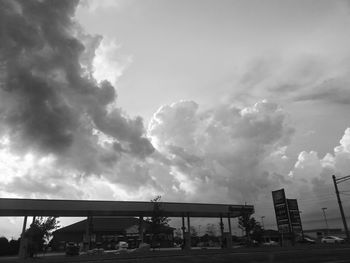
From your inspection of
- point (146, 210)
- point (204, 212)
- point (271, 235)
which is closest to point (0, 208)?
point (146, 210)

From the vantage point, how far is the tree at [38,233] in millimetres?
39594

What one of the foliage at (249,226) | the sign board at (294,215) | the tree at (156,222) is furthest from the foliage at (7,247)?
the sign board at (294,215)

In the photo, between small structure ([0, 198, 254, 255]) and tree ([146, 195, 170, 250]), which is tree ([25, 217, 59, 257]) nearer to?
small structure ([0, 198, 254, 255])

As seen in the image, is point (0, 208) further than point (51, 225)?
No

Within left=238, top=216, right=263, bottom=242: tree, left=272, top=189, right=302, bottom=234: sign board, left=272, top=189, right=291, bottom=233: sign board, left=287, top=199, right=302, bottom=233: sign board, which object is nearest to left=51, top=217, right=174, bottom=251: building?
left=238, top=216, right=263, bottom=242: tree

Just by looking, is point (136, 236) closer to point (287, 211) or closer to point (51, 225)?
point (51, 225)

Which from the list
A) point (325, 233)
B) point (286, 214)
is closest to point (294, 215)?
point (286, 214)

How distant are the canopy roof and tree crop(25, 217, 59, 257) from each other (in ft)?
4.56

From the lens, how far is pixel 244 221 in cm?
5769

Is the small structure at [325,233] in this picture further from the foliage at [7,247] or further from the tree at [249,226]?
the foliage at [7,247]

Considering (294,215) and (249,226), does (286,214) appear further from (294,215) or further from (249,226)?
(249,226)

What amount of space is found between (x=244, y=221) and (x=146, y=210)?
1892cm

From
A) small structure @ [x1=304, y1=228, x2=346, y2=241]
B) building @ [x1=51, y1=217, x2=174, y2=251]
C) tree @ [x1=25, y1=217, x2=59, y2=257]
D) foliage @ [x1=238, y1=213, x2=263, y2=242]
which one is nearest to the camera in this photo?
tree @ [x1=25, y1=217, x2=59, y2=257]

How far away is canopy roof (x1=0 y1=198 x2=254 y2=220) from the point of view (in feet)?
137
